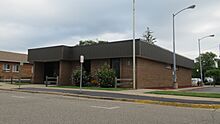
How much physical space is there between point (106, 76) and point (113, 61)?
2.40 meters

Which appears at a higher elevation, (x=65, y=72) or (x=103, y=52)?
(x=103, y=52)

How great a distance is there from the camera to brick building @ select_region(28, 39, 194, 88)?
25.8m

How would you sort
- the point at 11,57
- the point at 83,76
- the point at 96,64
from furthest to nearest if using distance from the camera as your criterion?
the point at 11,57
the point at 96,64
the point at 83,76

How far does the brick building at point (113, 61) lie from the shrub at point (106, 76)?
3.93 feet

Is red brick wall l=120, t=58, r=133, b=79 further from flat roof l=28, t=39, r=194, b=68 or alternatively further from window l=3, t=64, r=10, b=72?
window l=3, t=64, r=10, b=72

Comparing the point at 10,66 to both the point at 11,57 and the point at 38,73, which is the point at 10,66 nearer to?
the point at 11,57

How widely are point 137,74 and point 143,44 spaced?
9.81ft

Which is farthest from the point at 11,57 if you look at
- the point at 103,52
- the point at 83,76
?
the point at 103,52

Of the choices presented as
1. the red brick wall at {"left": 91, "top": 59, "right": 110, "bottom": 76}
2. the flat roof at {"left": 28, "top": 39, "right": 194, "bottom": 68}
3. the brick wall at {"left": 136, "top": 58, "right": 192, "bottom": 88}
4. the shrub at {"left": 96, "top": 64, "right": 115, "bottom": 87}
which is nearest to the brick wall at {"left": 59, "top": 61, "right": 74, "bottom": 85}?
the flat roof at {"left": 28, "top": 39, "right": 194, "bottom": 68}

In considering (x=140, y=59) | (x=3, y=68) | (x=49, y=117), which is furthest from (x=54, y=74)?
(x=49, y=117)

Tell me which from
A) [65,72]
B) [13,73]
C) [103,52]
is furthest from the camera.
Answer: [13,73]

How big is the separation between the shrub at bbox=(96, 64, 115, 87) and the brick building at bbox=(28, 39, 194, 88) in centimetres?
120

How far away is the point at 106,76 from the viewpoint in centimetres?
2550

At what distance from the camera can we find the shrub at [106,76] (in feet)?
83.8
